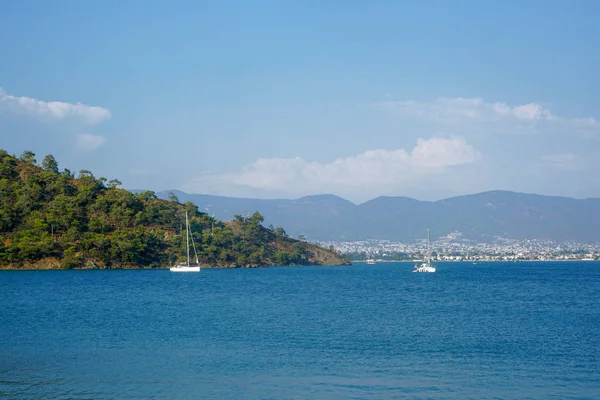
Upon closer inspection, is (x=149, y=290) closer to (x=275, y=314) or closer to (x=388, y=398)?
(x=275, y=314)

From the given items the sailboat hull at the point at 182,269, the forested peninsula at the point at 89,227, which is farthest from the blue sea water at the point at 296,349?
the sailboat hull at the point at 182,269

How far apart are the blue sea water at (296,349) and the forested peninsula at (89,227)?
5843 cm

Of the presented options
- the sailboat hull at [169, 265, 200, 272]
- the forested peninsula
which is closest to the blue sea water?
the forested peninsula

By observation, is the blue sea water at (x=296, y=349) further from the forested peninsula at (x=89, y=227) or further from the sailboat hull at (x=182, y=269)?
the sailboat hull at (x=182, y=269)

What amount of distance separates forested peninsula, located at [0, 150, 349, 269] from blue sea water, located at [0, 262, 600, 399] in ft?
192

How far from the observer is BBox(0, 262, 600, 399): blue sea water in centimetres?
2592

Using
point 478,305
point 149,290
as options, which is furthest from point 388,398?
point 149,290

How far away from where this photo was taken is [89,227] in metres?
126

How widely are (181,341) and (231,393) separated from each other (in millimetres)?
12251

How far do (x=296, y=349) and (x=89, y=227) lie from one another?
330ft

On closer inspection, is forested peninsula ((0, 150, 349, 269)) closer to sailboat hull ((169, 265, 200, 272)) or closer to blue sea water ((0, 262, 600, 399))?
sailboat hull ((169, 265, 200, 272))

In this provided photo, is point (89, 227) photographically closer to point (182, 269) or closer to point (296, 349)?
point (182, 269)

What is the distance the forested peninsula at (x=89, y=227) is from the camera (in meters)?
117

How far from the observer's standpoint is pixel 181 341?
3684cm
